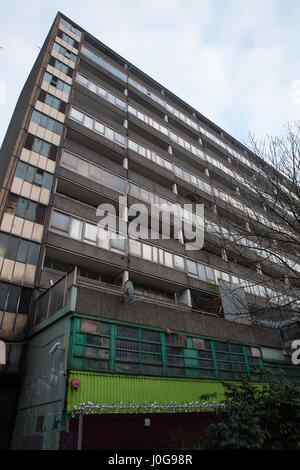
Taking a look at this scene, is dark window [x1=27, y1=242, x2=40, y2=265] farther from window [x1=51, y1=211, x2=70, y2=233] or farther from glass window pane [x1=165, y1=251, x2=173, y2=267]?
glass window pane [x1=165, y1=251, x2=173, y2=267]

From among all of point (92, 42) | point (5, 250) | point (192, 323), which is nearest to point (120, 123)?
point (92, 42)

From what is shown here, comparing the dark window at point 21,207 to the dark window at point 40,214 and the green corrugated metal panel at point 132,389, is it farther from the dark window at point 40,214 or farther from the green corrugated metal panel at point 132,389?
the green corrugated metal panel at point 132,389

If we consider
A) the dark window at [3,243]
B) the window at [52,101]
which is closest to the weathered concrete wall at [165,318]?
the dark window at [3,243]

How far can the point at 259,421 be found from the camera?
7938mm

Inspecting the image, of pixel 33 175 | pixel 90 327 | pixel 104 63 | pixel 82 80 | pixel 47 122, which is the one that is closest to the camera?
pixel 90 327

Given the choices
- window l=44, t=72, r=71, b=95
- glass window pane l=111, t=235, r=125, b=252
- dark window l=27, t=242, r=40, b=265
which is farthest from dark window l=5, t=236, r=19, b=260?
window l=44, t=72, r=71, b=95

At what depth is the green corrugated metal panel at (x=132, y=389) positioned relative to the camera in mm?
9938

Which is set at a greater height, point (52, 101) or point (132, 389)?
point (52, 101)

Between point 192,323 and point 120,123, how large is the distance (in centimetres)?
1955

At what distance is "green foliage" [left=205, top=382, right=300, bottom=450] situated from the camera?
24.3ft

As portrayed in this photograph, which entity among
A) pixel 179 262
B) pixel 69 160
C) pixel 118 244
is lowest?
pixel 118 244

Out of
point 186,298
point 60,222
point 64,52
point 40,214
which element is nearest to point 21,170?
point 40,214

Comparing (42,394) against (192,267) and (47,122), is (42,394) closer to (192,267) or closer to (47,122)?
(192,267)

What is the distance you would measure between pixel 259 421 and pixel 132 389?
480 centimetres
